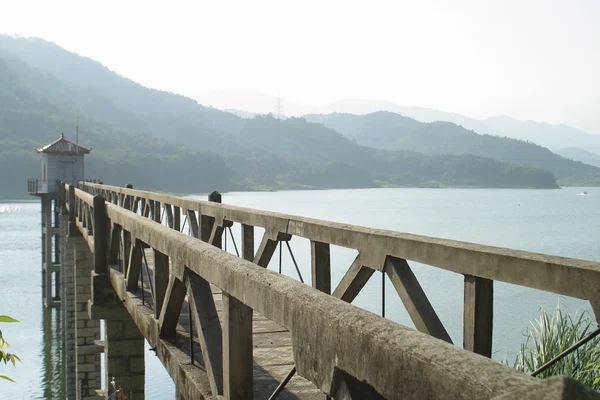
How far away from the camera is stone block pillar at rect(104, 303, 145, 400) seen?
9859 mm

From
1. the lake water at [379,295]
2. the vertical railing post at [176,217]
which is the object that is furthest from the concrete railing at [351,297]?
the lake water at [379,295]

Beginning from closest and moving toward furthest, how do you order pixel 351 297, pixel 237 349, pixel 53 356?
pixel 237 349, pixel 351 297, pixel 53 356

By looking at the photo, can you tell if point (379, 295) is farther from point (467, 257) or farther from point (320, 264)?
Result: point (467, 257)

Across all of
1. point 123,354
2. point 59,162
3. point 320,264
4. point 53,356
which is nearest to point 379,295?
point 53,356

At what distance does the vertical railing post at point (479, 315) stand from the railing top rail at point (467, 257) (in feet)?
0.28

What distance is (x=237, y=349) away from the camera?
129 inches

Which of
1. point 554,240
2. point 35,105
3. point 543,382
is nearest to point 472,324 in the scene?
point 543,382

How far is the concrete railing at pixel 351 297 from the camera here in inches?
59.8

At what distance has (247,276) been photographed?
9.50ft

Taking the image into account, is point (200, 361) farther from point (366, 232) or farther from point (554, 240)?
point (554, 240)

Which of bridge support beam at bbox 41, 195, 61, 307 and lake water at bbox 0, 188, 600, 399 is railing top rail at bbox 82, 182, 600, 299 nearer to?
lake water at bbox 0, 188, 600, 399

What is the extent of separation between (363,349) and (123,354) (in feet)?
29.3

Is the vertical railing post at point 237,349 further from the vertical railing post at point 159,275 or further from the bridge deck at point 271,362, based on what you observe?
the vertical railing post at point 159,275

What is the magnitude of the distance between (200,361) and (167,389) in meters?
25.9
